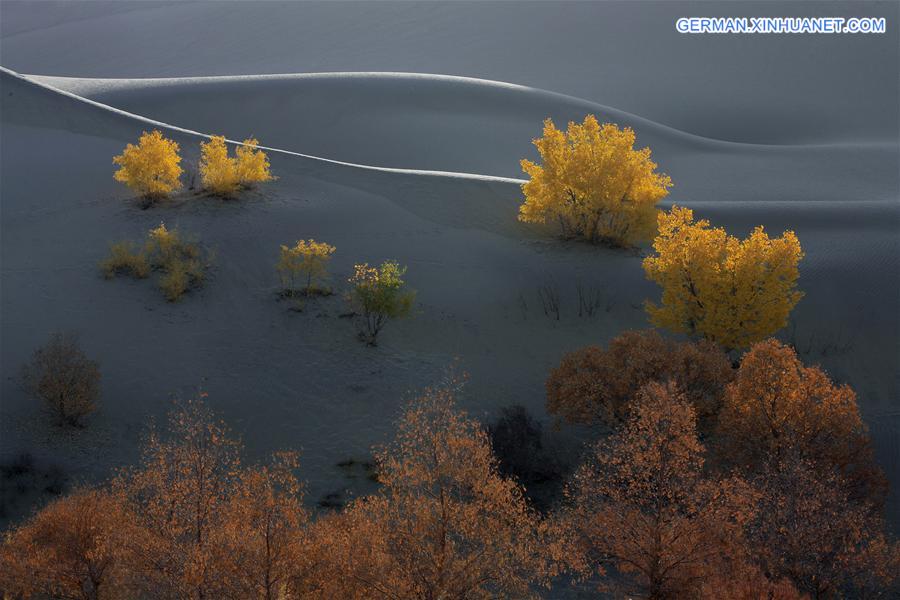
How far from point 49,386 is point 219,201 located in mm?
12062

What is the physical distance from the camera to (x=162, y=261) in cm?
2838

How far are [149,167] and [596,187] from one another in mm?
16939

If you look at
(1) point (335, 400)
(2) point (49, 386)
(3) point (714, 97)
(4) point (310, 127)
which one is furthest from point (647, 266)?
(3) point (714, 97)

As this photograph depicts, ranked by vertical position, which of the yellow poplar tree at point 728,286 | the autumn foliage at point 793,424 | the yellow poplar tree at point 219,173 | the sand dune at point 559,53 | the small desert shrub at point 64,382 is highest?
the sand dune at point 559,53

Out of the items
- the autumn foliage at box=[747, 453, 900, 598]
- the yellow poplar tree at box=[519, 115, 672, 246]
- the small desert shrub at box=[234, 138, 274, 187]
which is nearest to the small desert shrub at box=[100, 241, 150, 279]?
the small desert shrub at box=[234, 138, 274, 187]

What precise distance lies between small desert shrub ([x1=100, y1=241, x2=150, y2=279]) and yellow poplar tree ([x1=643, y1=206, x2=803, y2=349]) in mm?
16780

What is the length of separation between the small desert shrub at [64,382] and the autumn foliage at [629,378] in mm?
12601

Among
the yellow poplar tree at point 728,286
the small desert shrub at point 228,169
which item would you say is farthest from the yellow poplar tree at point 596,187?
the small desert shrub at point 228,169

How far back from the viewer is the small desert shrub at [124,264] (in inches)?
1099

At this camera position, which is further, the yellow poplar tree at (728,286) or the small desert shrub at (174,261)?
the small desert shrub at (174,261)

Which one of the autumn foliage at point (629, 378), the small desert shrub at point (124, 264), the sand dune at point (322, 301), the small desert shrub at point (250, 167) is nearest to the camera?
the autumn foliage at point (629, 378)

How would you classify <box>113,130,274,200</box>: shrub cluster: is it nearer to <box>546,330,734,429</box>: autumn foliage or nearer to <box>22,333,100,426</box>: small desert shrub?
<box>22,333,100,426</box>: small desert shrub

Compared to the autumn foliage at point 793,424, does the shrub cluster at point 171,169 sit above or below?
above

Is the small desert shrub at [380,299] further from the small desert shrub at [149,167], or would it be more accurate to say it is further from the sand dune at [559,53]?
the sand dune at [559,53]
